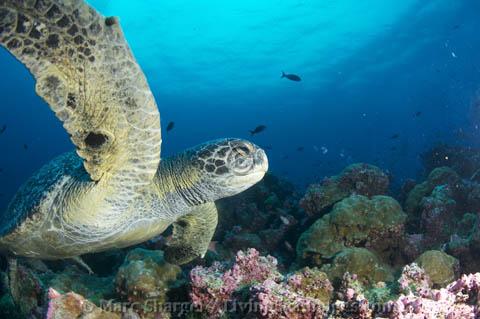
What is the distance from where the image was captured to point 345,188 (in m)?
5.53

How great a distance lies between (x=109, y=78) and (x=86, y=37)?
258 mm

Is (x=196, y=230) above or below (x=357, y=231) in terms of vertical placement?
above

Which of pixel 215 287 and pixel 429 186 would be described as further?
pixel 429 186

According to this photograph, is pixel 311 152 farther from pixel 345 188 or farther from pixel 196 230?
pixel 196 230

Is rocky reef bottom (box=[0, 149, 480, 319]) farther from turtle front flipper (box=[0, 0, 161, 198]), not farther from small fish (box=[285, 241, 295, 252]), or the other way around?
turtle front flipper (box=[0, 0, 161, 198])

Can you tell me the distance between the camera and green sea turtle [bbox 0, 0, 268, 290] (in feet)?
4.94

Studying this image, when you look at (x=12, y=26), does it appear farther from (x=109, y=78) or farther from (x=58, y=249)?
(x=58, y=249)

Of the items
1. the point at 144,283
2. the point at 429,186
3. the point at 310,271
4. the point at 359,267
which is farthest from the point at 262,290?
the point at 429,186

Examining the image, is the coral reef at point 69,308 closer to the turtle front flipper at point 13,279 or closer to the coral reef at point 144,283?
the coral reef at point 144,283

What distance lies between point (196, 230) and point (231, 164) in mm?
1336

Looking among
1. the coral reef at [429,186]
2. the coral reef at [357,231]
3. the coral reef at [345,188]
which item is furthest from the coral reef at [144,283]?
the coral reef at [429,186]

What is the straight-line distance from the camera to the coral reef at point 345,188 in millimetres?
5160

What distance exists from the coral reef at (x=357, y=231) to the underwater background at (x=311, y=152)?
0.07ft

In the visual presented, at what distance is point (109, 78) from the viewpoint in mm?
1716
